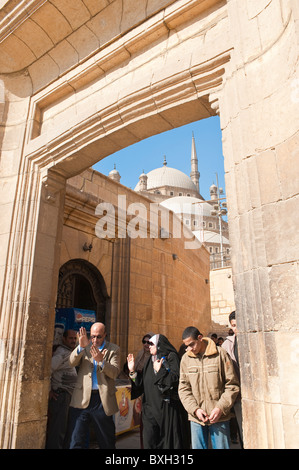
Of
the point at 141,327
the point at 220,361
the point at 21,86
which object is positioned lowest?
the point at 220,361

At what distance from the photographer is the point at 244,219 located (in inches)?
86.5

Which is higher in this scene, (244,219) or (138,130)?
(138,130)

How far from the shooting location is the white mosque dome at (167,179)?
5509 cm

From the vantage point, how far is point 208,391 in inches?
105

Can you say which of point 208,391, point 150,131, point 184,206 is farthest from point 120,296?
point 184,206

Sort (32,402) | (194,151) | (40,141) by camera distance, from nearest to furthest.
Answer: (32,402) < (40,141) < (194,151)

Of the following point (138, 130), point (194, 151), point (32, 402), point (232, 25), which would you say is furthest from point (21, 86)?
point (194, 151)

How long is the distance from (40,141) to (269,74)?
253cm

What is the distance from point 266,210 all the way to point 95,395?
7.27 ft

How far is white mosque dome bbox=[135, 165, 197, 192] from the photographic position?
181ft

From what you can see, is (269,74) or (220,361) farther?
(220,361)

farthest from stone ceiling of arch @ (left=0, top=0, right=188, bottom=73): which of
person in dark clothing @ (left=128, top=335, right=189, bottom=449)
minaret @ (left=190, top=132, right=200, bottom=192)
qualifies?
minaret @ (left=190, top=132, right=200, bottom=192)

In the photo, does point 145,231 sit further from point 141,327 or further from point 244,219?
point 244,219

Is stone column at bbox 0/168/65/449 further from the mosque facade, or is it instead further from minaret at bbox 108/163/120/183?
minaret at bbox 108/163/120/183
